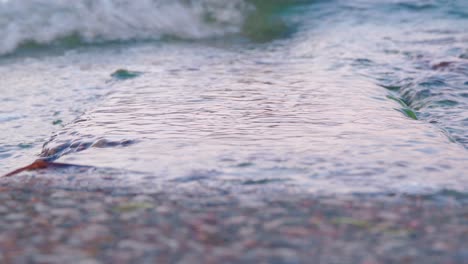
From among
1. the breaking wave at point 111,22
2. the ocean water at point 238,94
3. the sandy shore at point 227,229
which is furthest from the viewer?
the breaking wave at point 111,22

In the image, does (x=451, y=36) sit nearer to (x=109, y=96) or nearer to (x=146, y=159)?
(x=109, y=96)

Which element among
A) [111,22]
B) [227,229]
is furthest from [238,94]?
[111,22]

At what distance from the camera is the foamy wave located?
16.6 feet

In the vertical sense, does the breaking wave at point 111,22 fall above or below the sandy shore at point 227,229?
below

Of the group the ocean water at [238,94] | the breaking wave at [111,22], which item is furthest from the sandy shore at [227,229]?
the breaking wave at [111,22]

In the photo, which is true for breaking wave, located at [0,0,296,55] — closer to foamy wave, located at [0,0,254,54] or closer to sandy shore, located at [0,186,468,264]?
foamy wave, located at [0,0,254,54]

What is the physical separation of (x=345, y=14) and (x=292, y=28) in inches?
20.7

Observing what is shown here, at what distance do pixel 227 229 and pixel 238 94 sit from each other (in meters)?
1.40

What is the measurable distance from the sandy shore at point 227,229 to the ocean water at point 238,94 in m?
0.10

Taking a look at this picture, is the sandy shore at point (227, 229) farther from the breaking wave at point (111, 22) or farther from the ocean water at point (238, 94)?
the breaking wave at point (111, 22)

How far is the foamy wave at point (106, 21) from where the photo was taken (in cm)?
507

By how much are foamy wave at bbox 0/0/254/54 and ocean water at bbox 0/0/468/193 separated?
15 millimetres

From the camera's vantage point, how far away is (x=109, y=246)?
105 cm

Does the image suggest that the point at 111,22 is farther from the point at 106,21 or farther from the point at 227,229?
the point at 227,229
